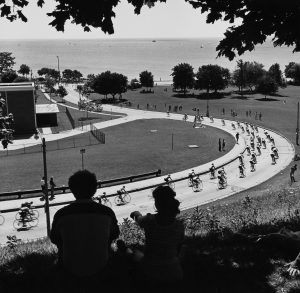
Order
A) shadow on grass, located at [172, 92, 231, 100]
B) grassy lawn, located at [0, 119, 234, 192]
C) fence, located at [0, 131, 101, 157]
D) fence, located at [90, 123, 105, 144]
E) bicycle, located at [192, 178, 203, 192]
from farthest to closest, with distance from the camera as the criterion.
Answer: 1. shadow on grass, located at [172, 92, 231, 100]
2. fence, located at [90, 123, 105, 144]
3. fence, located at [0, 131, 101, 157]
4. grassy lawn, located at [0, 119, 234, 192]
5. bicycle, located at [192, 178, 203, 192]

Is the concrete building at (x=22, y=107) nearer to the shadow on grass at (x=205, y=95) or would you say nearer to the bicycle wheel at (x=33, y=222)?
the bicycle wheel at (x=33, y=222)

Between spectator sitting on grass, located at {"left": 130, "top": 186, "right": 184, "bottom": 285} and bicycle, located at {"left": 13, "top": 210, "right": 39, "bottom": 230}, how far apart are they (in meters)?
17.6

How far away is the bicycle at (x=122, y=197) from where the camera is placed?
2573 centimetres

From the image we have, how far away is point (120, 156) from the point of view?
123ft

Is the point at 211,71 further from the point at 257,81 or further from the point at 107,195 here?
the point at 107,195

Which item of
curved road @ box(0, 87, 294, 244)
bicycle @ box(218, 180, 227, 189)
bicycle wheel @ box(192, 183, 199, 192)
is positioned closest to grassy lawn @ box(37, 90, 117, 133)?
curved road @ box(0, 87, 294, 244)

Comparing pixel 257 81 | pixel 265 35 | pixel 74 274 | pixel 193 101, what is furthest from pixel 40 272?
pixel 257 81

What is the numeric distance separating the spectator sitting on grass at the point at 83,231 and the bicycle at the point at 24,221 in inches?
688

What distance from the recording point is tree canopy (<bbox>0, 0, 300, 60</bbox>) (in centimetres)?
718

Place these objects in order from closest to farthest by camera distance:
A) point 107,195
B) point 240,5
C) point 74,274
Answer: point 74,274 → point 240,5 → point 107,195

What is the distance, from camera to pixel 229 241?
26.4ft

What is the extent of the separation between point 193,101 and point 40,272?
76.7 m

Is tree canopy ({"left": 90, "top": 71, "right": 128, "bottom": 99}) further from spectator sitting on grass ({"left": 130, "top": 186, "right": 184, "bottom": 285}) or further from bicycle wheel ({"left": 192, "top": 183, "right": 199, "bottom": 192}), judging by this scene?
spectator sitting on grass ({"left": 130, "top": 186, "right": 184, "bottom": 285})

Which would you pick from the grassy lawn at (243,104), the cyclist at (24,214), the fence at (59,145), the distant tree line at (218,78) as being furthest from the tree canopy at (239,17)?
the distant tree line at (218,78)
